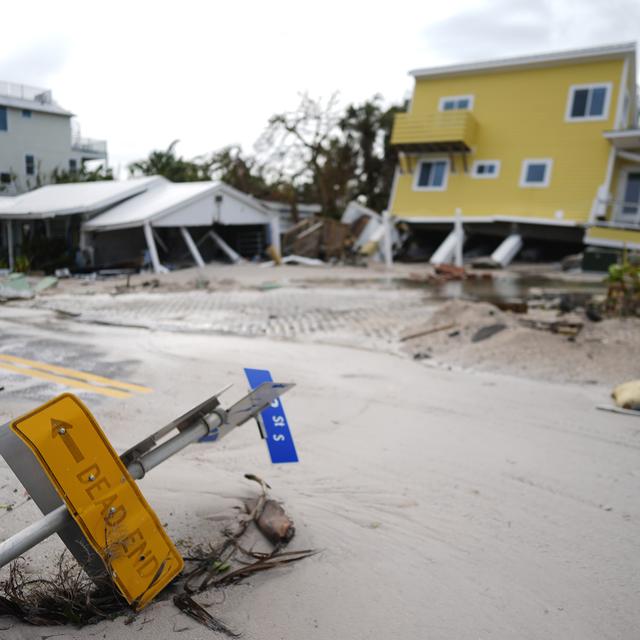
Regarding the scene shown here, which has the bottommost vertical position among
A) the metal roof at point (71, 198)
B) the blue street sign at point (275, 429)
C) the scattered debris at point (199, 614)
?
the scattered debris at point (199, 614)

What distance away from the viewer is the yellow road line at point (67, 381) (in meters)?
5.85

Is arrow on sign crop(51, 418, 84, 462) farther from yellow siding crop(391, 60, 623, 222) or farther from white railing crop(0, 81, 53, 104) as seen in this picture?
yellow siding crop(391, 60, 623, 222)

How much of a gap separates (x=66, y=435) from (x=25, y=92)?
16.0m

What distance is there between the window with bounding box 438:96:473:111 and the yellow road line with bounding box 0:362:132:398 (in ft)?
85.5

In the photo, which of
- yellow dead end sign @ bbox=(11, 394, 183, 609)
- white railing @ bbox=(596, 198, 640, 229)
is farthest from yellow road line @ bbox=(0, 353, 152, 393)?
white railing @ bbox=(596, 198, 640, 229)

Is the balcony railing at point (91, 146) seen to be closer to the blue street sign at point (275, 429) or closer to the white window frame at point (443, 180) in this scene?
the white window frame at point (443, 180)

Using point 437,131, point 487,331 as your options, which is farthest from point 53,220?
point 487,331

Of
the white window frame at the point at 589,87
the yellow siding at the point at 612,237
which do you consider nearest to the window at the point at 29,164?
the yellow siding at the point at 612,237

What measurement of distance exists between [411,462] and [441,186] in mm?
26448

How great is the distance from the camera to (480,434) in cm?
530

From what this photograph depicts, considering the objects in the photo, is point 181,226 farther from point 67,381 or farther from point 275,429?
point 275,429

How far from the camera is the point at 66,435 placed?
218 cm

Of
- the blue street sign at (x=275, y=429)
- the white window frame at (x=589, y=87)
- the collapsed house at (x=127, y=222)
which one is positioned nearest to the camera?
the blue street sign at (x=275, y=429)

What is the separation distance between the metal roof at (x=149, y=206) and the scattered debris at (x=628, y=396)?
666 inches
